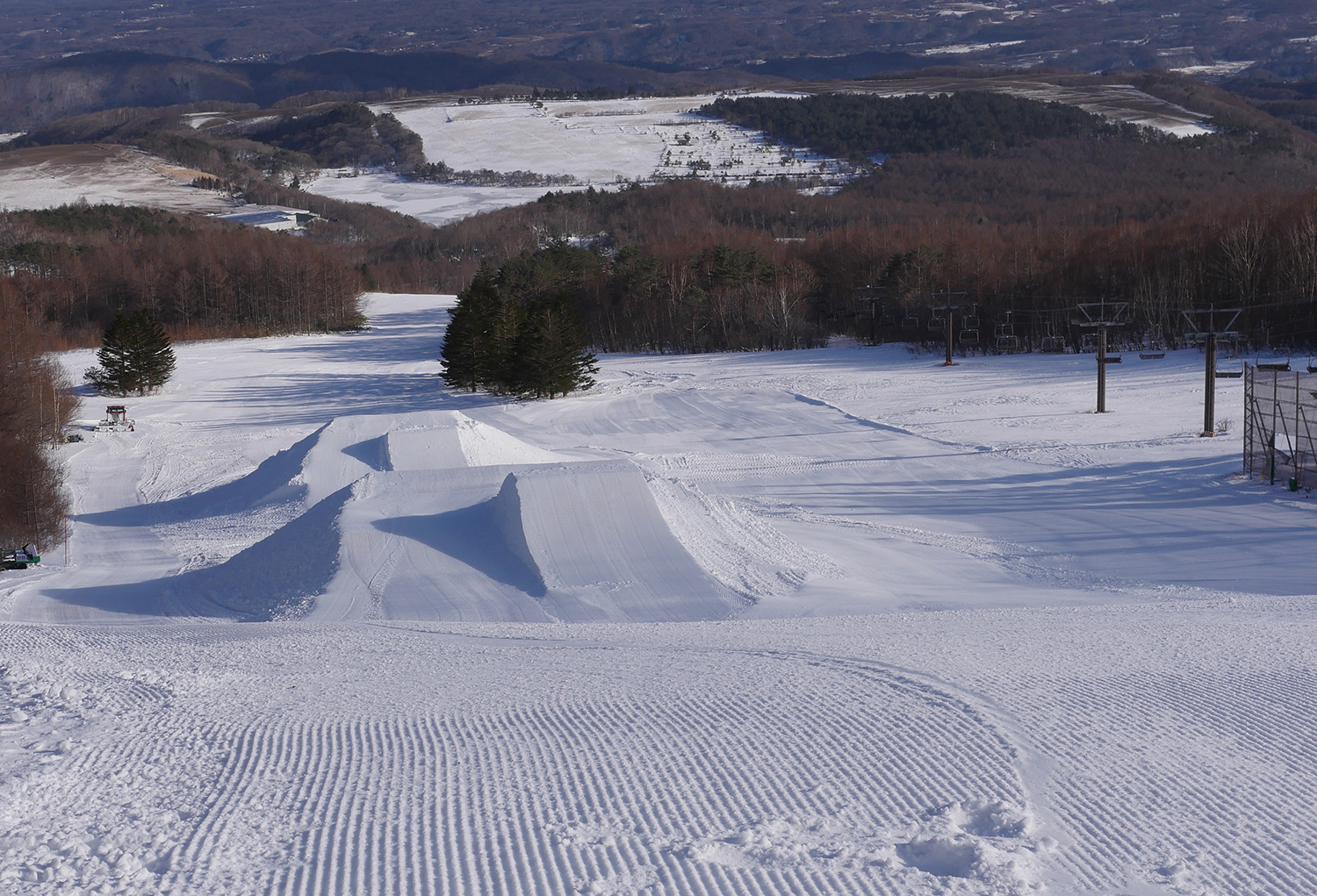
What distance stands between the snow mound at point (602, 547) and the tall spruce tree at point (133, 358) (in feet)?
128

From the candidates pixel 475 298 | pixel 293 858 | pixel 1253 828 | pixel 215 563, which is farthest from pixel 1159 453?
pixel 475 298

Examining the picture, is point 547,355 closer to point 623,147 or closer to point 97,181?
point 97,181

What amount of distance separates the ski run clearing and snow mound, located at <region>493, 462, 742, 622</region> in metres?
0.06

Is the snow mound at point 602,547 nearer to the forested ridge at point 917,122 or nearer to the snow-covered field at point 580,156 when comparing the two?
the snow-covered field at point 580,156

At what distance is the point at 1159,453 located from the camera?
27.0 metres

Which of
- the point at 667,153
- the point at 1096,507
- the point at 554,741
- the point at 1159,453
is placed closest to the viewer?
the point at 554,741

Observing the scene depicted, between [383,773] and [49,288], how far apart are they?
8901 centimetres

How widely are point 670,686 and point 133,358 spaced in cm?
4895

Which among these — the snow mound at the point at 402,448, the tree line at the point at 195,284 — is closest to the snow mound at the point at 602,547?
the snow mound at the point at 402,448

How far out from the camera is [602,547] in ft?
52.6

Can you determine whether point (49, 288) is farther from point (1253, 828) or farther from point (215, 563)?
point (1253, 828)

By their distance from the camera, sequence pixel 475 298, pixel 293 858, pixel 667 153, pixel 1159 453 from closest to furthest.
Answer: pixel 293 858 → pixel 1159 453 → pixel 475 298 → pixel 667 153

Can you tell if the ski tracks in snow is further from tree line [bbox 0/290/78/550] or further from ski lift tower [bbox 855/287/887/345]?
ski lift tower [bbox 855/287/887/345]

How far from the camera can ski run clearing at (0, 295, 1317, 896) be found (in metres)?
4.91
